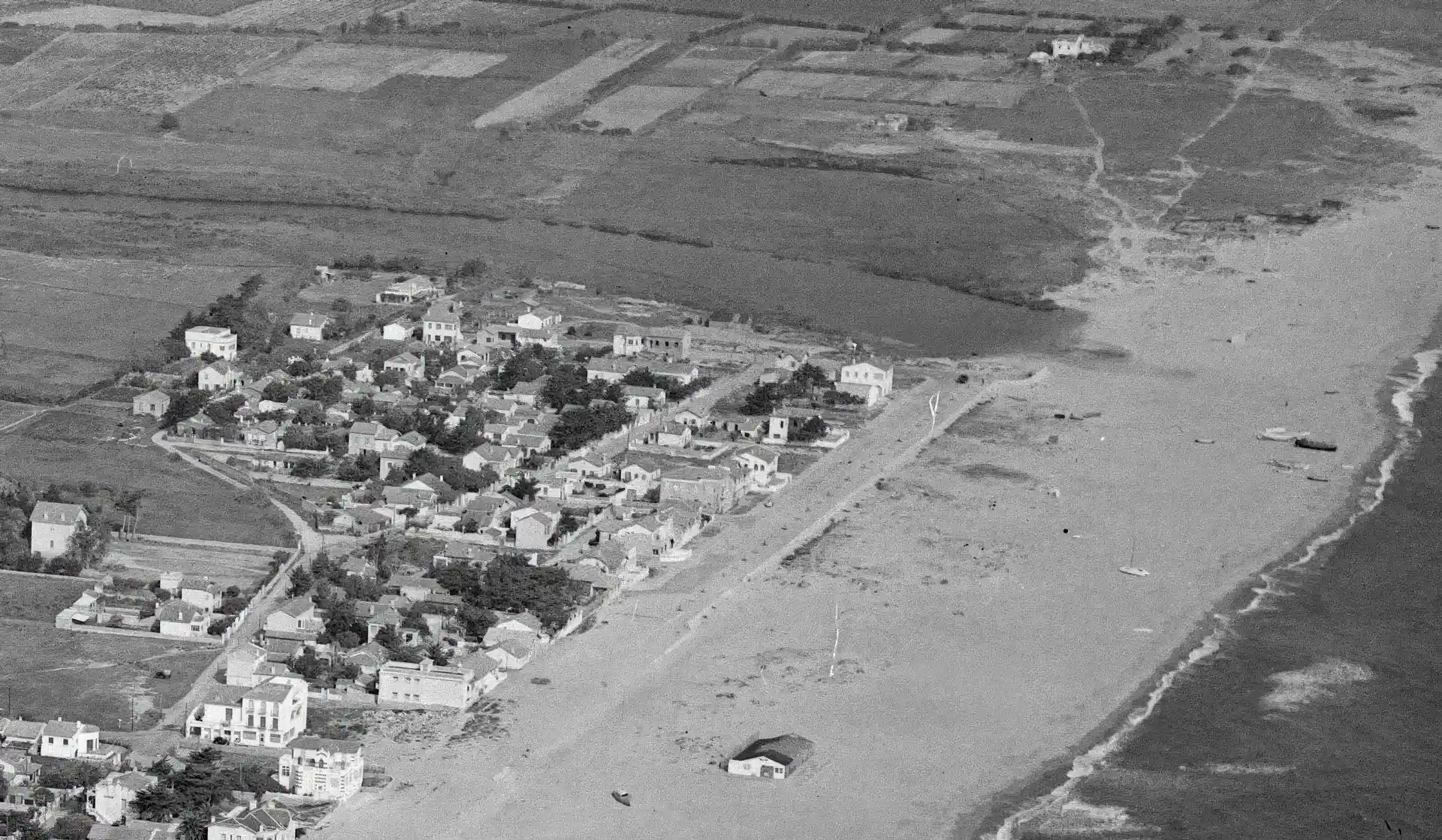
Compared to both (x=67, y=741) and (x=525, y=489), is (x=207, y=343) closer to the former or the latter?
(x=525, y=489)

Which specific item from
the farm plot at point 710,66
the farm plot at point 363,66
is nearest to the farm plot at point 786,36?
the farm plot at point 710,66

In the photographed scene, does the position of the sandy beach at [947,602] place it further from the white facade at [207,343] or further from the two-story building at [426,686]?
the white facade at [207,343]

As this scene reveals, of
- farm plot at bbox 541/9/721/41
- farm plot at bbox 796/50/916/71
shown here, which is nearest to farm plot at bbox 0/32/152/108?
farm plot at bbox 541/9/721/41

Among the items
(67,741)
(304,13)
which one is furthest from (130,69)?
(67,741)

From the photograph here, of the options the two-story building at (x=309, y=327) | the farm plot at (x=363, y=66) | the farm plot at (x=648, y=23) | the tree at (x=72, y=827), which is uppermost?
the tree at (x=72, y=827)

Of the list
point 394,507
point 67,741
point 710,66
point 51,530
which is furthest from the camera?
point 710,66

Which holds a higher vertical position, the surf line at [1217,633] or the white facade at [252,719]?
the white facade at [252,719]

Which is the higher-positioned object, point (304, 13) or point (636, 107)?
point (304, 13)
